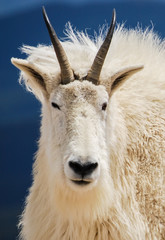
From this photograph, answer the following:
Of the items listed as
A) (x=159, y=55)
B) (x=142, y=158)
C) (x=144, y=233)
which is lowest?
(x=144, y=233)

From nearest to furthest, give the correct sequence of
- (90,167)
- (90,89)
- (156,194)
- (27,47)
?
(90,167) → (90,89) → (156,194) → (27,47)

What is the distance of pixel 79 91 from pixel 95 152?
76cm

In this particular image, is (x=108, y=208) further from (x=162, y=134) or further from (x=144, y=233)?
(x=162, y=134)

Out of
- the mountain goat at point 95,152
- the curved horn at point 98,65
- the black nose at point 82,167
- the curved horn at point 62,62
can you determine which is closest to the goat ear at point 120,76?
the mountain goat at point 95,152

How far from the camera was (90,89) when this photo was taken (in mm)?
5148

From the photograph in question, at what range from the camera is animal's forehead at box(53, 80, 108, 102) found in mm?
5098

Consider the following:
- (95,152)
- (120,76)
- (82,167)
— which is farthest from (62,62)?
(82,167)

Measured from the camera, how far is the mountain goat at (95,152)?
4926mm

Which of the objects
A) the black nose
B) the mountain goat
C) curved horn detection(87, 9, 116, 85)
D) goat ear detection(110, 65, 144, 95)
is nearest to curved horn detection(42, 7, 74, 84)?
the mountain goat

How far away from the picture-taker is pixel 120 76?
5.52m

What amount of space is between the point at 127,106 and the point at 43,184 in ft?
4.64

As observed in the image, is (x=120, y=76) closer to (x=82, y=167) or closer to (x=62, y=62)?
(x=62, y=62)

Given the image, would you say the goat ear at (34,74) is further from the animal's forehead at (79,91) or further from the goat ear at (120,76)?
the goat ear at (120,76)

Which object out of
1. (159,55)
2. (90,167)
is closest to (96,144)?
(90,167)
